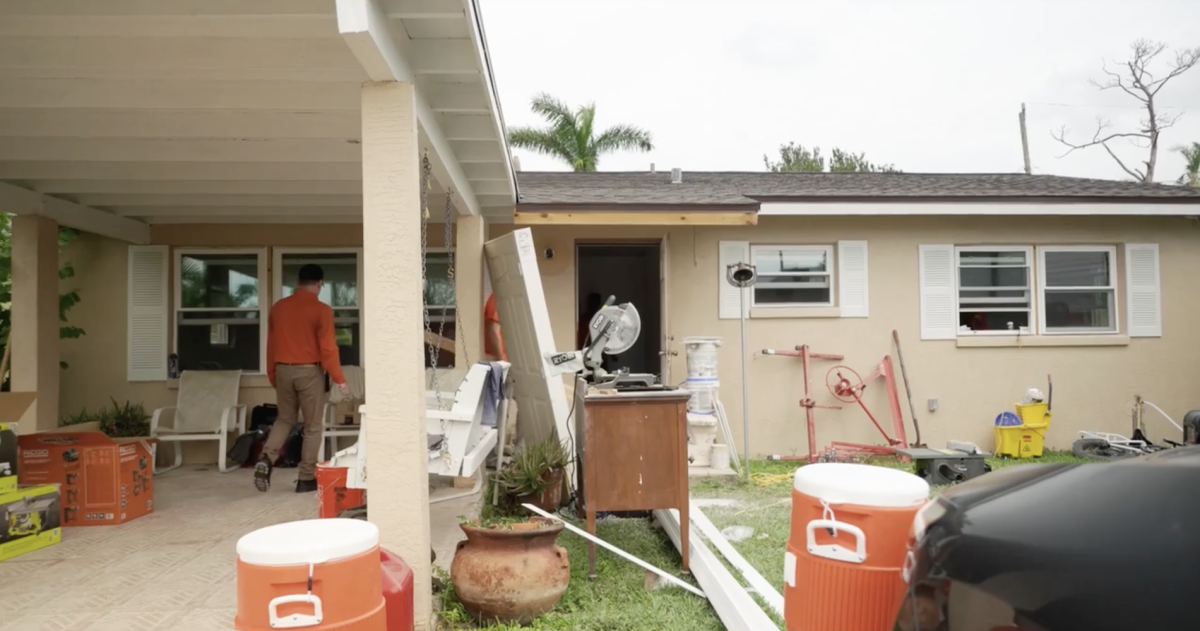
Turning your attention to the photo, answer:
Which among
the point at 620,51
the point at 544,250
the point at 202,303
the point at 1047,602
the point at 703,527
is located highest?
the point at 620,51

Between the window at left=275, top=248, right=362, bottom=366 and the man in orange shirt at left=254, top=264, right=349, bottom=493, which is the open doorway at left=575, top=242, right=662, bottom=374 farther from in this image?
the man in orange shirt at left=254, top=264, right=349, bottom=493

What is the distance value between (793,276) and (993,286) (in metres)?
2.29

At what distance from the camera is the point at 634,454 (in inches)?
156

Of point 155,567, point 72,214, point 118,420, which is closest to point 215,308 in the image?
point 118,420

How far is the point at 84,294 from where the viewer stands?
7637 mm

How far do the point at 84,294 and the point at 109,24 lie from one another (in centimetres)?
567

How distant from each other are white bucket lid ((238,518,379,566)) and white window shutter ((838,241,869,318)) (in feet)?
22.1

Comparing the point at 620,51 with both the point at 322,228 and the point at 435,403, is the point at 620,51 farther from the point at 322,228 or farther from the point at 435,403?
the point at 435,403

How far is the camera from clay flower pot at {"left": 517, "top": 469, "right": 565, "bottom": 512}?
4.98 metres

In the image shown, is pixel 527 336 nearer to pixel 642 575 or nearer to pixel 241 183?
pixel 642 575

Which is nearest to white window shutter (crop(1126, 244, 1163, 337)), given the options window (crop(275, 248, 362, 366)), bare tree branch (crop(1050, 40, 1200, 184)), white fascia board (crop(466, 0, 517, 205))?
white fascia board (crop(466, 0, 517, 205))

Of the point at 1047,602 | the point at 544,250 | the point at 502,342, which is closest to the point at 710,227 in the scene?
the point at 544,250

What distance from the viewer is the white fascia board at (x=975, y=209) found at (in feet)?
24.8

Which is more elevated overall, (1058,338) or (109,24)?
(109,24)
